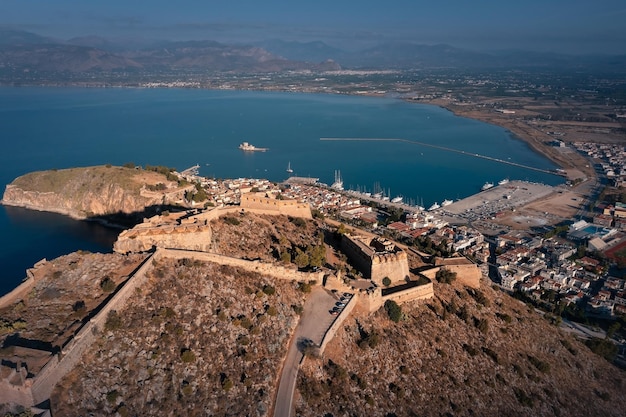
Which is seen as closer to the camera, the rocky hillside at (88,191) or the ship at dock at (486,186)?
the rocky hillside at (88,191)

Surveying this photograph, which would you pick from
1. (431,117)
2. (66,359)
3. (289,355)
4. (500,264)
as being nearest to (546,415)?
(289,355)

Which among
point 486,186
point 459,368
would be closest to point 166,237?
point 459,368

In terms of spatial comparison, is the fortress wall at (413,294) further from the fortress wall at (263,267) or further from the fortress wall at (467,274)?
the fortress wall at (263,267)

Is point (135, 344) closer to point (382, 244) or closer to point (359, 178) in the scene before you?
point (382, 244)

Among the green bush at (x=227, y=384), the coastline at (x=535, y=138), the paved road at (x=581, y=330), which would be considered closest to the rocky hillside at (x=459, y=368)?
the green bush at (x=227, y=384)

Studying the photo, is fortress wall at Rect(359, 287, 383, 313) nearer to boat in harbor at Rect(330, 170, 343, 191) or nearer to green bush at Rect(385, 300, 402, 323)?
green bush at Rect(385, 300, 402, 323)

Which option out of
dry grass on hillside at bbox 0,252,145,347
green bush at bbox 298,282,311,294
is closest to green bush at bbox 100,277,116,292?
dry grass on hillside at bbox 0,252,145,347

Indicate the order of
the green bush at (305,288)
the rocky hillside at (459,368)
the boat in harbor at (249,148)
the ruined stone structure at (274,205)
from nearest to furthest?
the rocky hillside at (459,368) → the green bush at (305,288) → the ruined stone structure at (274,205) → the boat in harbor at (249,148)
